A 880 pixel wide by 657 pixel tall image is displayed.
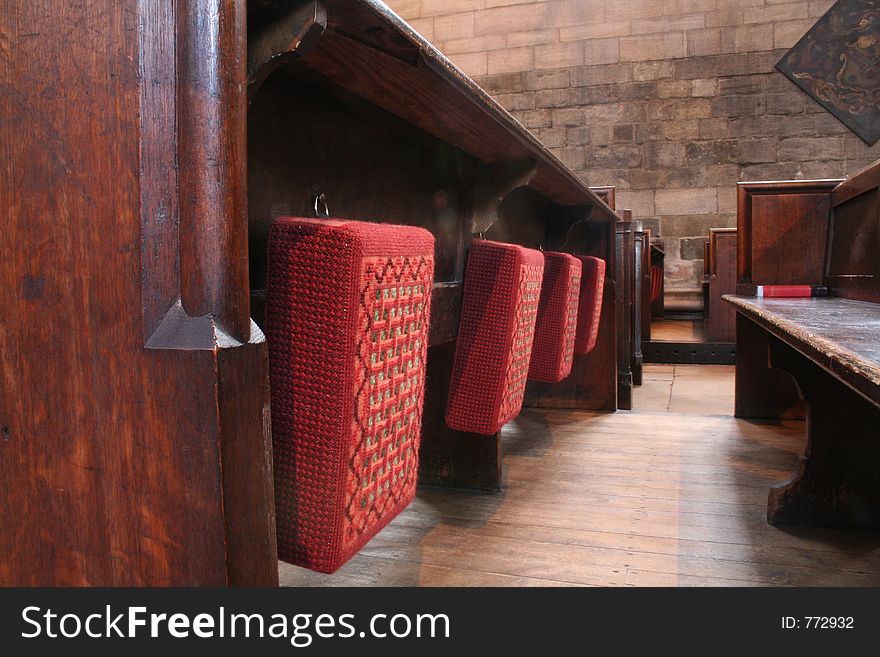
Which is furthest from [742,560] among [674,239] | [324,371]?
[674,239]

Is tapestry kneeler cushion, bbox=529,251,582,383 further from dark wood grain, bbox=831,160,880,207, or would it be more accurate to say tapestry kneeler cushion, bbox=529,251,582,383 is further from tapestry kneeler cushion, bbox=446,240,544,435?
dark wood grain, bbox=831,160,880,207

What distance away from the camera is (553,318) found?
204 cm

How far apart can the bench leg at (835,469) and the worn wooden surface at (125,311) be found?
4.75 ft

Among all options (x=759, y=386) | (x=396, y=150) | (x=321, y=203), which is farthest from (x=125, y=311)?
(x=759, y=386)

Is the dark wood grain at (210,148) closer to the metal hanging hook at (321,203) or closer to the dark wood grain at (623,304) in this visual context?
the metal hanging hook at (321,203)

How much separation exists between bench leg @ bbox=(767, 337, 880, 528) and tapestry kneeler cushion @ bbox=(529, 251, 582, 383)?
0.63 m

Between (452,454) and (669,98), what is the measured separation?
6211 mm

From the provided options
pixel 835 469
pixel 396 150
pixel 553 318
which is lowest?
pixel 835 469

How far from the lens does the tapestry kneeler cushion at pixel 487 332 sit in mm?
1447

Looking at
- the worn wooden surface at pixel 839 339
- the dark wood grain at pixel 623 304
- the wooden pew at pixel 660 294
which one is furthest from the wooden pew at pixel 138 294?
the wooden pew at pixel 660 294

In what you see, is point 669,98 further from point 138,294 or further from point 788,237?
point 138,294

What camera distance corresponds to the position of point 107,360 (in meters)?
0.64

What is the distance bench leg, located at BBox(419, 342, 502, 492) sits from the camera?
1.93 metres

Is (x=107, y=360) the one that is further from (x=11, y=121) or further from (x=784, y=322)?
(x=784, y=322)
